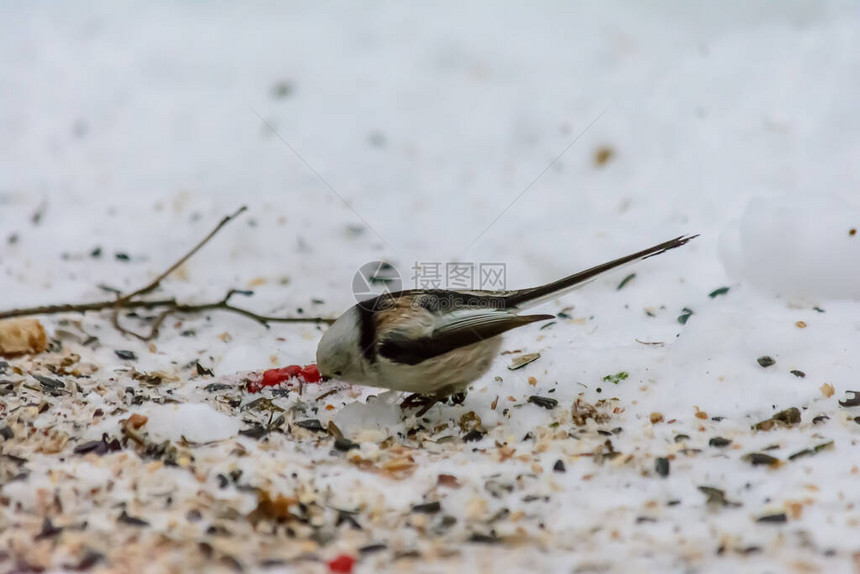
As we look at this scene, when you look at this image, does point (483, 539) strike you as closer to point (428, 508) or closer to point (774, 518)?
point (428, 508)

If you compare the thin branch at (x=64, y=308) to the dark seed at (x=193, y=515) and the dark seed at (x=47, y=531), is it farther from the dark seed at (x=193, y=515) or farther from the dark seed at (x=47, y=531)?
the dark seed at (x=193, y=515)

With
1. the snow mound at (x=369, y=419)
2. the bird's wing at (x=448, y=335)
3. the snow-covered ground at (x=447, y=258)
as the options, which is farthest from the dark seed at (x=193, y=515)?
the bird's wing at (x=448, y=335)

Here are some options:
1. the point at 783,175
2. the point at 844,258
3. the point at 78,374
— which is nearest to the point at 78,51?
the point at 78,374

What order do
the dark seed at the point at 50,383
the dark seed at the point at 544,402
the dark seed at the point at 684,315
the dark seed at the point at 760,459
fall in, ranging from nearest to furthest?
the dark seed at the point at 760,459
the dark seed at the point at 544,402
the dark seed at the point at 50,383
the dark seed at the point at 684,315

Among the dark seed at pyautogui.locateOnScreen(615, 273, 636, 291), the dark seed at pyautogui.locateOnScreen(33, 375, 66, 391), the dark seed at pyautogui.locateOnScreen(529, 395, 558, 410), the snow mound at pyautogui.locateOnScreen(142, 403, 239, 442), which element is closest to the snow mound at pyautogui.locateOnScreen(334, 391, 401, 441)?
the snow mound at pyautogui.locateOnScreen(142, 403, 239, 442)

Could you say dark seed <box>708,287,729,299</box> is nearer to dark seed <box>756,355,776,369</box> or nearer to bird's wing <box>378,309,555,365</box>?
dark seed <box>756,355,776,369</box>

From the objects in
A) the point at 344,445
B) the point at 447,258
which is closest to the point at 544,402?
the point at 344,445
